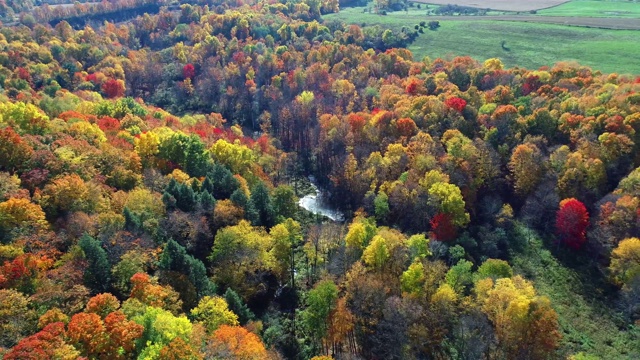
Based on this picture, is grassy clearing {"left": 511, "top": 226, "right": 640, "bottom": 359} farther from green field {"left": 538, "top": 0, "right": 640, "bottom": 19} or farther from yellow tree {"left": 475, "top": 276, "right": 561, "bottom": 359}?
green field {"left": 538, "top": 0, "right": 640, "bottom": 19}

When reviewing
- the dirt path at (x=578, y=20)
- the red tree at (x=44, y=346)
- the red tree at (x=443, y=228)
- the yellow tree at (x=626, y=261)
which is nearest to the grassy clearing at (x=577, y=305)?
the yellow tree at (x=626, y=261)

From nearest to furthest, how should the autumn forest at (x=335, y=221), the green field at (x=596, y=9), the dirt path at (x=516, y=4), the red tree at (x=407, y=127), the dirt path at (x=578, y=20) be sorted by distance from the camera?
1. the autumn forest at (x=335, y=221)
2. the red tree at (x=407, y=127)
3. the dirt path at (x=578, y=20)
4. the green field at (x=596, y=9)
5. the dirt path at (x=516, y=4)

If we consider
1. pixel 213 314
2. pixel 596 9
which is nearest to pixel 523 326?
pixel 213 314

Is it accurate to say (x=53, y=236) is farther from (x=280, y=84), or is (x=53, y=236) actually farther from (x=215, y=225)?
(x=280, y=84)

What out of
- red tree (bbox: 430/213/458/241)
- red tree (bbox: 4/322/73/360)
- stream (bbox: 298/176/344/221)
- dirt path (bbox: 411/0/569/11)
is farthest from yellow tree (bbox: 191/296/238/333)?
dirt path (bbox: 411/0/569/11)

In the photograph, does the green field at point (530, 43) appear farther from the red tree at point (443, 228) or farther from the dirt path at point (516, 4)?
the red tree at point (443, 228)

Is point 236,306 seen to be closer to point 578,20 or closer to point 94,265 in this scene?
point 94,265
